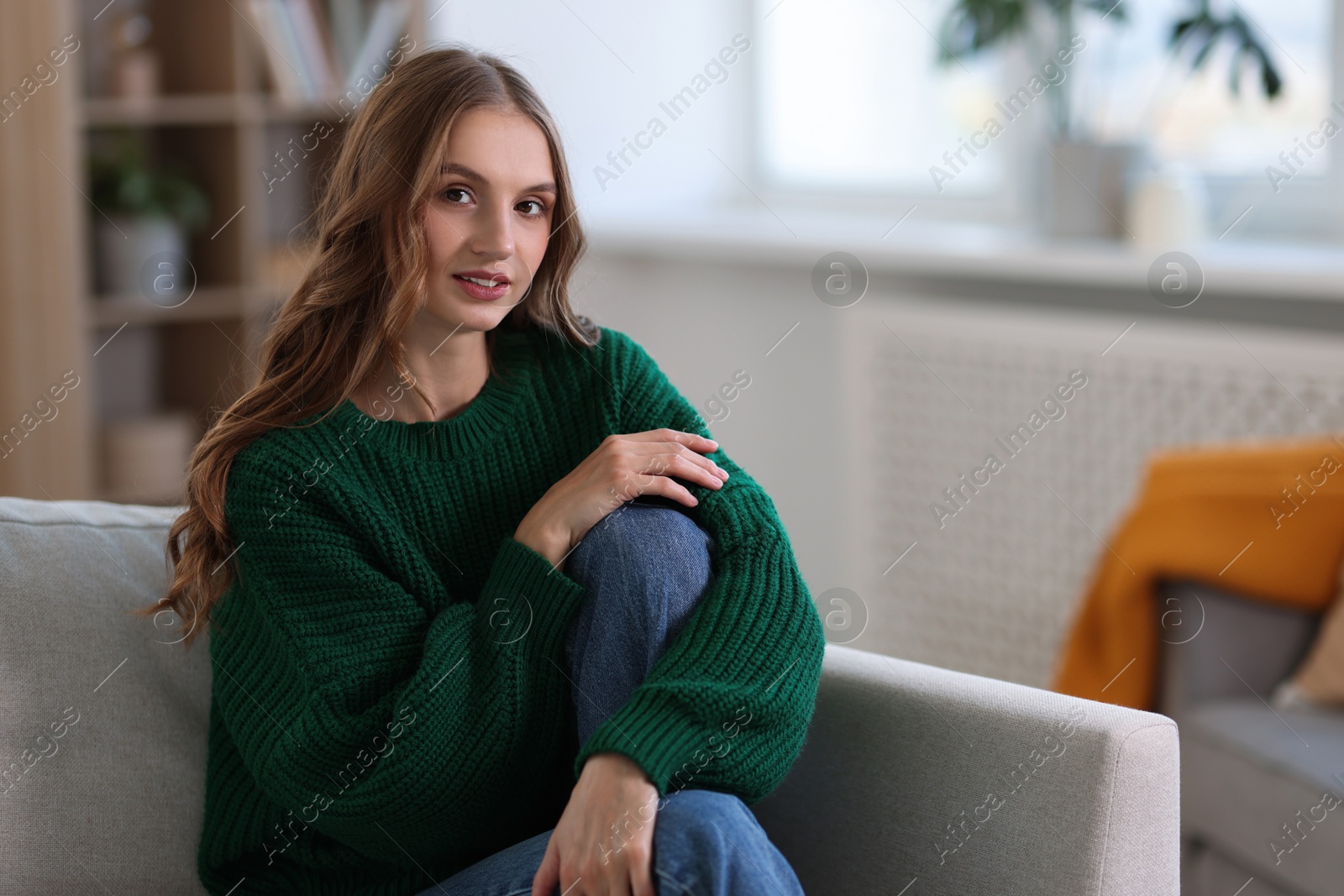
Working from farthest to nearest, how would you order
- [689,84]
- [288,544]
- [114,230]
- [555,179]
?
[689,84] < [114,230] < [555,179] < [288,544]

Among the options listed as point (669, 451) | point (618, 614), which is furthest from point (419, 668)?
point (669, 451)

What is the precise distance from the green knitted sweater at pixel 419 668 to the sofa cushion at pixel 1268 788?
28.5 inches

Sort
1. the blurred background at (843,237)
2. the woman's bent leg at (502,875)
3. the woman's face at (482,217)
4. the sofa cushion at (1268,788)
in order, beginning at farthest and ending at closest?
the blurred background at (843,237), the sofa cushion at (1268,788), the woman's face at (482,217), the woman's bent leg at (502,875)

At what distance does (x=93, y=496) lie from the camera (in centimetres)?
287

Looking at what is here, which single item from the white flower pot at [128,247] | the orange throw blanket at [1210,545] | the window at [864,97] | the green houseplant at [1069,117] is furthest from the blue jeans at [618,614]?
the white flower pot at [128,247]

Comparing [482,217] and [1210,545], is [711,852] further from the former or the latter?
[1210,545]

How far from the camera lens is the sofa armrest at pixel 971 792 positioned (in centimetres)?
109

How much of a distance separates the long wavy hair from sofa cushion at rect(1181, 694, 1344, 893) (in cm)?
105

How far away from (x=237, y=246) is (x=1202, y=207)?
195 centimetres

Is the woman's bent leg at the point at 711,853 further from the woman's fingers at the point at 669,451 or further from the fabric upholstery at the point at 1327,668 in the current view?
the fabric upholstery at the point at 1327,668

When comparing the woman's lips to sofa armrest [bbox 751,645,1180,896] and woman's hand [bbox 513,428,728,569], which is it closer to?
woman's hand [bbox 513,428,728,569]

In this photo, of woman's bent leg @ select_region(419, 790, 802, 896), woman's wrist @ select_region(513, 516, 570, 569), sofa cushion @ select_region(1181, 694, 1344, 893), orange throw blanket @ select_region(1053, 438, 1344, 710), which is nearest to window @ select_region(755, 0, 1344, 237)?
orange throw blanket @ select_region(1053, 438, 1344, 710)

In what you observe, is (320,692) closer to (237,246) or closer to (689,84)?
(237,246)

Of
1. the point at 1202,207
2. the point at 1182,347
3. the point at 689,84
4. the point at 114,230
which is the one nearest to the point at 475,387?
the point at 1182,347
